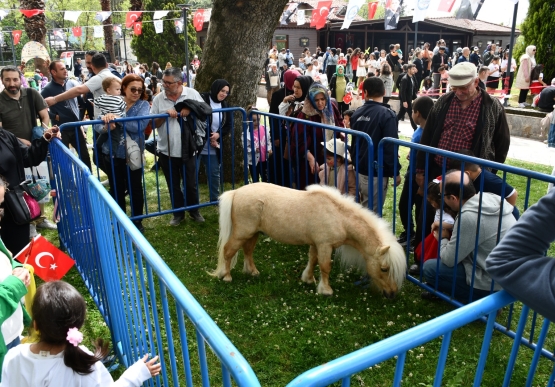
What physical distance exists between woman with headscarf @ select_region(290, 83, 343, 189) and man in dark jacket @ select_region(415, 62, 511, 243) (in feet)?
4.41

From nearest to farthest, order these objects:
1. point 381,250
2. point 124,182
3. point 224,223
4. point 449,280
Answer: point 381,250
point 449,280
point 224,223
point 124,182

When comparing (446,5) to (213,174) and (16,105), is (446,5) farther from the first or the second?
(16,105)

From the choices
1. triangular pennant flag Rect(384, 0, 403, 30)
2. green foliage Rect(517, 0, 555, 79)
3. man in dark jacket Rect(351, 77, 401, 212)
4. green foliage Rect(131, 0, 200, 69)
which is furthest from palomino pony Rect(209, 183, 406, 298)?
green foliage Rect(131, 0, 200, 69)

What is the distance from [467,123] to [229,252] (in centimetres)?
259

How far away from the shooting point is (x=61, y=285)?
2.04 meters

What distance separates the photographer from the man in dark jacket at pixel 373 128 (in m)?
4.69

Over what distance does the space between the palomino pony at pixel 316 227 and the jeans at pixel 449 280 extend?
0.28 m

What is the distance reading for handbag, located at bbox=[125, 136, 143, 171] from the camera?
17.7 feet

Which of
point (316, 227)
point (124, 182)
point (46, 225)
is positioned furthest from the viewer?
point (46, 225)

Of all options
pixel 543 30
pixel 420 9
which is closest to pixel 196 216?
pixel 420 9

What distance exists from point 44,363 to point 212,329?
105 cm

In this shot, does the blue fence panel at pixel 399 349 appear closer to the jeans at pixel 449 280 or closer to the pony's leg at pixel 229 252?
the jeans at pixel 449 280

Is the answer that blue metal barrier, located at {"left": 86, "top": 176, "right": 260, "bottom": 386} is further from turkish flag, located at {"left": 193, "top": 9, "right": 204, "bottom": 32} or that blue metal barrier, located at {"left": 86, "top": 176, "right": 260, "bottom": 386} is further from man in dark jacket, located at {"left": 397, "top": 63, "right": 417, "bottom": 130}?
turkish flag, located at {"left": 193, "top": 9, "right": 204, "bottom": 32}

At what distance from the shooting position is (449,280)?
12.8 ft
